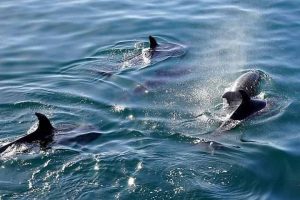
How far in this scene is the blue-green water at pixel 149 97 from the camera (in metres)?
11.4

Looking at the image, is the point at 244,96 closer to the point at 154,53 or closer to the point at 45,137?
the point at 45,137

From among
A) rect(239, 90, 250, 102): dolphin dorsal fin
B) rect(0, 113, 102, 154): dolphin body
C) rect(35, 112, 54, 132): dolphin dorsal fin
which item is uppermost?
rect(239, 90, 250, 102): dolphin dorsal fin

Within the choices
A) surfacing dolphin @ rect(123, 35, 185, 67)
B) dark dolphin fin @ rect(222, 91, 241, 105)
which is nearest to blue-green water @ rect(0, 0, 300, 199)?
surfacing dolphin @ rect(123, 35, 185, 67)

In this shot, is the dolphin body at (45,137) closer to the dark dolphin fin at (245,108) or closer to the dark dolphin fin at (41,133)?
the dark dolphin fin at (41,133)

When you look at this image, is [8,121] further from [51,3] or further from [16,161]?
[51,3]

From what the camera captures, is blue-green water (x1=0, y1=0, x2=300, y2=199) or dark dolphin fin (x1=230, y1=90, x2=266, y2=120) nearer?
blue-green water (x1=0, y1=0, x2=300, y2=199)

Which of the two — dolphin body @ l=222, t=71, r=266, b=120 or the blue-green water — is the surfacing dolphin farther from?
dolphin body @ l=222, t=71, r=266, b=120

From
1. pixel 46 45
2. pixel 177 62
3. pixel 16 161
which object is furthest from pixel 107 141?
pixel 46 45

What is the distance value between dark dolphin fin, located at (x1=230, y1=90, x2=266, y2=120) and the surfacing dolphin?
456 centimetres

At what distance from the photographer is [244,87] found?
49.6 ft

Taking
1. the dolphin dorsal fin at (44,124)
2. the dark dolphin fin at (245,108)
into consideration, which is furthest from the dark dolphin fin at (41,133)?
the dark dolphin fin at (245,108)

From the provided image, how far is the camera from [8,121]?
14016 mm

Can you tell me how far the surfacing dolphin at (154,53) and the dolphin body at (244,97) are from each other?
10.5 ft

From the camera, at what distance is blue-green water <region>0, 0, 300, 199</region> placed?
1142cm
